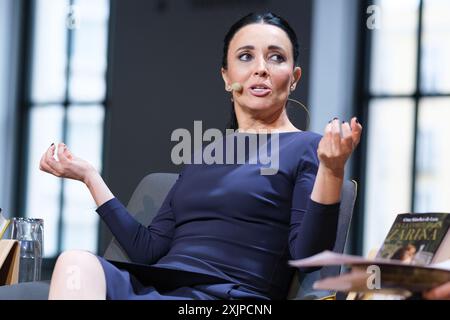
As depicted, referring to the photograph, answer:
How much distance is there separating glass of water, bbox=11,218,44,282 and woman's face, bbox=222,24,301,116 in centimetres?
68

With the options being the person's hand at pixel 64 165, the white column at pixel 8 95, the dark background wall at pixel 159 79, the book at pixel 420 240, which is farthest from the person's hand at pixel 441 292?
the white column at pixel 8 95

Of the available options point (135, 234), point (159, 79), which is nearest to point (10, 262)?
point (135, 234)

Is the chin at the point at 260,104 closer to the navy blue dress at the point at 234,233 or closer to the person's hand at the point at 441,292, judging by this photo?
the navy blue dress at the point at 234,233

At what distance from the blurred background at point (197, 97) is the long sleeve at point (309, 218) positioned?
2263 mm

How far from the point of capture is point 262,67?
1854 millimetres

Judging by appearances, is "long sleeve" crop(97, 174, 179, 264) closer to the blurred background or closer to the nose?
the nose

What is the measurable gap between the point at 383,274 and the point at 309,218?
355 mm

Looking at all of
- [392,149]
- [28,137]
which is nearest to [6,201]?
[28,137]

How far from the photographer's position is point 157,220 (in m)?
1.97

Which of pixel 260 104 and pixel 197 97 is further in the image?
pixel 197 97

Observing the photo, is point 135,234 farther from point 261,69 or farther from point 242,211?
point 261,69

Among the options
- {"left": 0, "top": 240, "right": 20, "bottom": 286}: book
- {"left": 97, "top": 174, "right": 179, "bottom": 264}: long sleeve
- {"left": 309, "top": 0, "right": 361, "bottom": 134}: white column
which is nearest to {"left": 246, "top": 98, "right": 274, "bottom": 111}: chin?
{"left": 97, "top": 174, "right": 179, "bottom": 264}: long sleeve

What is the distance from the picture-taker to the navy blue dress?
5.27ft

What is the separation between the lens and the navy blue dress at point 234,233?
1.61 m
